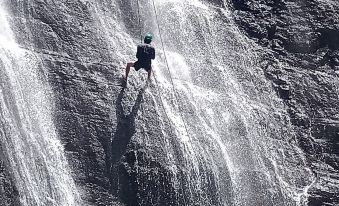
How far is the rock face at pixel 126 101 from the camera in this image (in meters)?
16.4

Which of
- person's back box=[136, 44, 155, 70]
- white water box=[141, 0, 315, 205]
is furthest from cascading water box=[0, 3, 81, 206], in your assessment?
white water box=[141, 0, 315, 205]

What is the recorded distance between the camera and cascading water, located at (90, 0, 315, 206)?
57.1 ft

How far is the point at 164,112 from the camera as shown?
17.8 metres

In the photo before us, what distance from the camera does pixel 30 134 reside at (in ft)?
51.8

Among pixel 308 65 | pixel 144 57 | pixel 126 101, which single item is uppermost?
pixel 144 57

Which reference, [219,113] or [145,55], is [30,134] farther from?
[219,113]

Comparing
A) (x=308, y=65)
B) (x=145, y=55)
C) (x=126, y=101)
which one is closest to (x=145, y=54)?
(x=145, y=55)

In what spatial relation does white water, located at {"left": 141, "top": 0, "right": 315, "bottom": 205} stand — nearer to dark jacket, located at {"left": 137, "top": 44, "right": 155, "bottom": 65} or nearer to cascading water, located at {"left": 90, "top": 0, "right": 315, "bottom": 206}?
cascading water, located at {"left": 90, "top": 0, "right": 315, "bottom": 206}

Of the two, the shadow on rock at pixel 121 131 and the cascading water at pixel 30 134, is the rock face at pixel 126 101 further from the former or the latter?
the cascading water at pixel 30 134

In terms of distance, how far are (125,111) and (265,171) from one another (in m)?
3.78

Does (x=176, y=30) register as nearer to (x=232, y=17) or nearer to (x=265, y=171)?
(x=232, y=17)

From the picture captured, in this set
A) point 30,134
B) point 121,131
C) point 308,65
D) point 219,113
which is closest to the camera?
point 30,134

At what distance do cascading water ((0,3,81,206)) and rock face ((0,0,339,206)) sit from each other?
0.23m

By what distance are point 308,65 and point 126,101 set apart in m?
6.10
